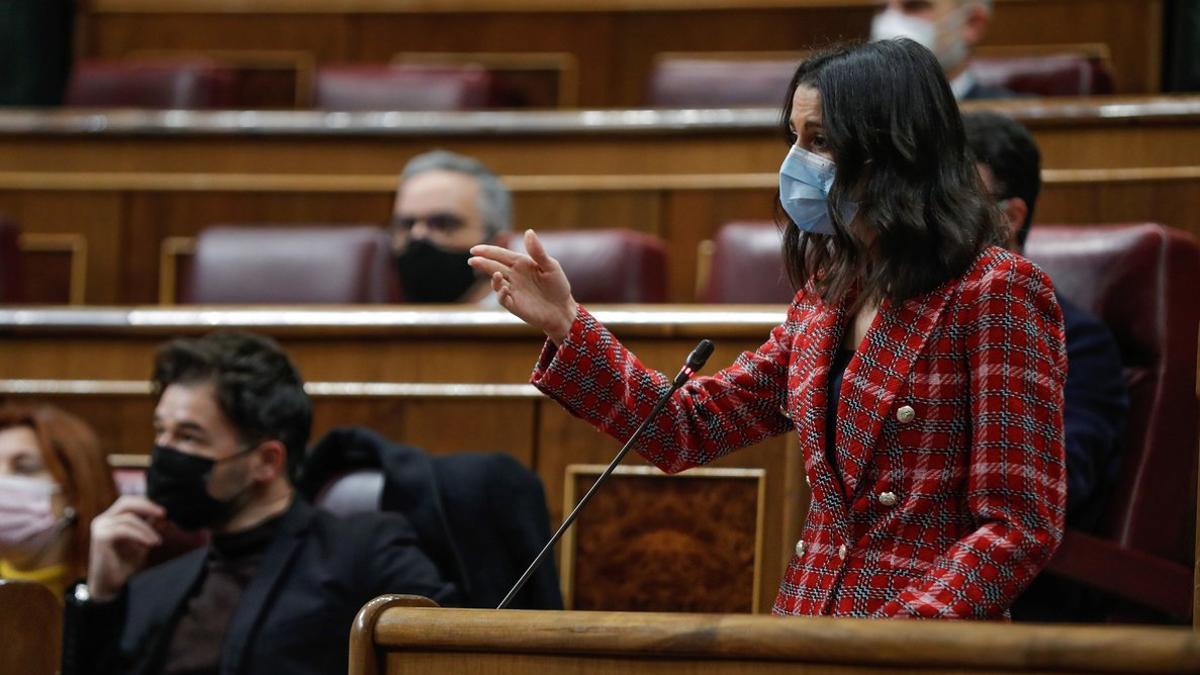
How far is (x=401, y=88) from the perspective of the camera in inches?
68.9

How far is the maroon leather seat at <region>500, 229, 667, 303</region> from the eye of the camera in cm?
129

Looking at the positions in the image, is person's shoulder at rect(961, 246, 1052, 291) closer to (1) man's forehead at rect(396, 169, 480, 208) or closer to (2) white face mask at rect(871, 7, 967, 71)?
(1) man's forehead at rect(396, 169, 480, 208)

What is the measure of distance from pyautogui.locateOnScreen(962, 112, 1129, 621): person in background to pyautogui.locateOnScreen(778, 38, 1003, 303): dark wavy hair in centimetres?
25

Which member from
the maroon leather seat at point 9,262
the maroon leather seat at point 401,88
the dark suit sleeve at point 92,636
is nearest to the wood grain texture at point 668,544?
the dark suit sleeve at point 92,636

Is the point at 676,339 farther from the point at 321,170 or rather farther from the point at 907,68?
the point at 321,170

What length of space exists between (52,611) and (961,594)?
0.42m

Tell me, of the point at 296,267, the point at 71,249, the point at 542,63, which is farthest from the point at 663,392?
the point at 542,63

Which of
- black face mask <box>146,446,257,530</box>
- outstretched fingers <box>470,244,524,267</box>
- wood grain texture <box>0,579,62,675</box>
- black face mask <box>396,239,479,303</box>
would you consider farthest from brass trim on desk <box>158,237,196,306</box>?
outstretched fingers <box>470,244,524,267</box>

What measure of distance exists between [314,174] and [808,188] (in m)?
1.05

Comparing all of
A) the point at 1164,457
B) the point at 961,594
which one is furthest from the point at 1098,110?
the point at 961,594

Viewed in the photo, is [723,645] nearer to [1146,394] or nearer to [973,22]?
[1146,394]

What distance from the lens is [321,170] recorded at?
5.19 ft

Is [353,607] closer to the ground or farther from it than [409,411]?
closer to the ground

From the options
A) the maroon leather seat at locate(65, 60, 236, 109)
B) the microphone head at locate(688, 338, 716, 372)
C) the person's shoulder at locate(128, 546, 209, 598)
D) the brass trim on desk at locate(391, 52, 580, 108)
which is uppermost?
the brass trim on desk at locate(391, 52, 580, 108)
